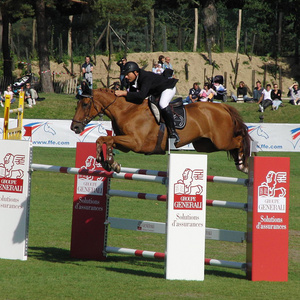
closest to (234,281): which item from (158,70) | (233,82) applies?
(158,70)

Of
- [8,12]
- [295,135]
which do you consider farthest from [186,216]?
[8,12]

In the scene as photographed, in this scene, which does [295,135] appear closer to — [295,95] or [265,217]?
[295,95]

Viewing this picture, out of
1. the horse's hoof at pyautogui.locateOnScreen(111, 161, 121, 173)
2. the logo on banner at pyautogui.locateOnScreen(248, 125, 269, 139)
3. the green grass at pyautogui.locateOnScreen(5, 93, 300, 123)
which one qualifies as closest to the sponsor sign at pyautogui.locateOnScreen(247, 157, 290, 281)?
the horse's hoof at pyautogui.locateOnScreen(111, 161, 121, 173)

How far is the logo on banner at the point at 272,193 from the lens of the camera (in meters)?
6.32

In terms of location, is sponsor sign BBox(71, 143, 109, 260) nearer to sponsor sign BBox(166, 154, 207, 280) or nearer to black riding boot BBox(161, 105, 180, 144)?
sponsor sign BBox(166, 154, 207, 280)

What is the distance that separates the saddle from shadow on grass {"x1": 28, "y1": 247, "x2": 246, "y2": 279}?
2.16 m

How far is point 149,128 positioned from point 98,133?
10980 mm

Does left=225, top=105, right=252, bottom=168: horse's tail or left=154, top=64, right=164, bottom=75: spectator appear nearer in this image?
left=225, top=105, right=252, bottom=168: horse's tail

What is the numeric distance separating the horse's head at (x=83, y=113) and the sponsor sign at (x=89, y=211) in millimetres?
1013

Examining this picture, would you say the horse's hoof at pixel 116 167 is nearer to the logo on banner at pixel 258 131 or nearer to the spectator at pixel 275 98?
the logo on banner at pixel 258 131

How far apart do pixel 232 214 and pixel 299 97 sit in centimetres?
1601

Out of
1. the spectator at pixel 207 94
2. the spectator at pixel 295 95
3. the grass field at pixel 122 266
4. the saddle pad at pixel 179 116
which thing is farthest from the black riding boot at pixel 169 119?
the spectator at pixel 295 95

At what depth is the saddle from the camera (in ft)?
28.5

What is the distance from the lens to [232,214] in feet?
38.1
